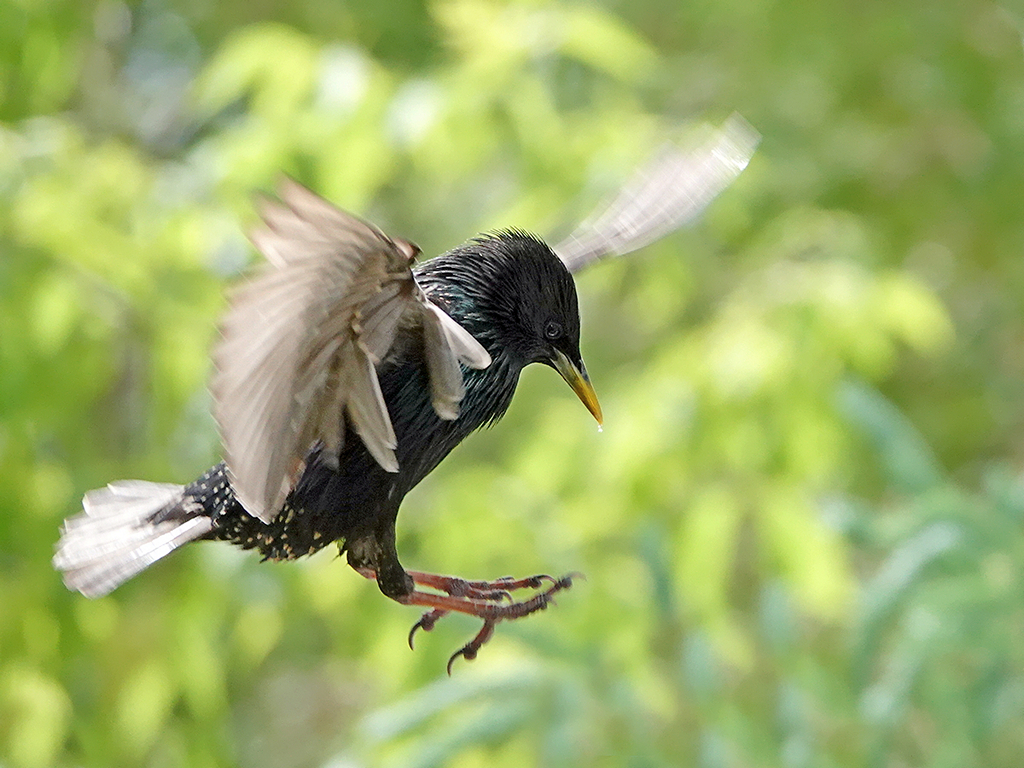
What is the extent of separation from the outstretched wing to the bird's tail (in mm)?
369

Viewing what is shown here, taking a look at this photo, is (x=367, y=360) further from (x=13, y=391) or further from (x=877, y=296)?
(x=877, y=296)

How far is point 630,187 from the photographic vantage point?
1604mm

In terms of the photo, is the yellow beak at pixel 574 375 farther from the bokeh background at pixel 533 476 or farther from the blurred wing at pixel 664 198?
the bokeh background at pixel 533 476

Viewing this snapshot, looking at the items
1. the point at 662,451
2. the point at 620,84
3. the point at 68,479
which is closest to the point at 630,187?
the point at 662,451

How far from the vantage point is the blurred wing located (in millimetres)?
1458

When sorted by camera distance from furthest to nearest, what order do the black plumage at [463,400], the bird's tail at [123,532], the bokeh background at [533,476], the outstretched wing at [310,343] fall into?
the bokeh background at [533,476]
the bird's tail at [123,532]
the black plumage at [463,400]
the outstretched wing at [310,343]

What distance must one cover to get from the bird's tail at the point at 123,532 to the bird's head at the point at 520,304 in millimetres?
377

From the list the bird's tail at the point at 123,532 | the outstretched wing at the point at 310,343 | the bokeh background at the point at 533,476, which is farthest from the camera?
the bokeh background at the point at 533,476

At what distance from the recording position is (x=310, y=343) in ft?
3.28

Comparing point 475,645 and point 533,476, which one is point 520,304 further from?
point 533,476

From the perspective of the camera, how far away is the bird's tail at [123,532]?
1.37 metres

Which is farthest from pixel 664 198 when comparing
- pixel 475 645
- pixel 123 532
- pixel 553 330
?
pixel 123 532

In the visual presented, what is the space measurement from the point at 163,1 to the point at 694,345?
2.22 m

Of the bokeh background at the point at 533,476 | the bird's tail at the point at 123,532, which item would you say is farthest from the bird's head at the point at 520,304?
the bokeh background at the point at 533,476
